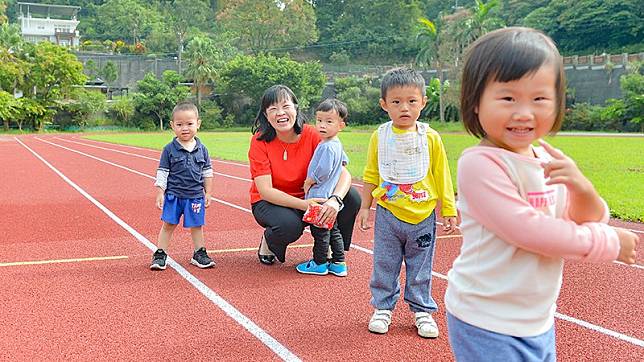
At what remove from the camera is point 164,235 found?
5.93 metres

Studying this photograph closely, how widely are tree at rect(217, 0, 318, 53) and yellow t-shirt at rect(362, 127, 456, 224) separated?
76511mm

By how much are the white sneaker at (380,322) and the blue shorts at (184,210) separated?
7.79ft

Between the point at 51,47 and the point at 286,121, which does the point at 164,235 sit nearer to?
the point at 286,121

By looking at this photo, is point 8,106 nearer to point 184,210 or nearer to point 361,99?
point 361,99

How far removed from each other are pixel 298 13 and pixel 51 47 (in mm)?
37597

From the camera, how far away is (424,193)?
3938 mm

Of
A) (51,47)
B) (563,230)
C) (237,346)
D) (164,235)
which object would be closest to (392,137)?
(237,346)

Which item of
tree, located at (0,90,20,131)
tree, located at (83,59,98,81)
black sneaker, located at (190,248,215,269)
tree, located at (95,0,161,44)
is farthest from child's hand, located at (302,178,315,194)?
tree, located at (95,0,161,44)

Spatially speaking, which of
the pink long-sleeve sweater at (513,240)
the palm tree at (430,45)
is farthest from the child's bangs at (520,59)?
the palm tree at (430,45)

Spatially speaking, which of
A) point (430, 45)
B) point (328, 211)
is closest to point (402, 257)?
point (328, 211)

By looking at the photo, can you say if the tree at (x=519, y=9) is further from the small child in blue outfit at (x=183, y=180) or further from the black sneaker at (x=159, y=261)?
the black sneaker at (x=159, y=261)

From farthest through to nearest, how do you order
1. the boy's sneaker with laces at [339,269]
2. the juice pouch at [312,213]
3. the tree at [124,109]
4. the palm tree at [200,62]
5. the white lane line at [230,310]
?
the palm tree at [200,62] → the tree at [124,109] → the boy's sneaker with laces at [339,269] → the juice pouch at [312,213] → the white lane line at [230,310]

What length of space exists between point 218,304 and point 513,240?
331 cm

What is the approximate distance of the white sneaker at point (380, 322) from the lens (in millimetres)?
4020
